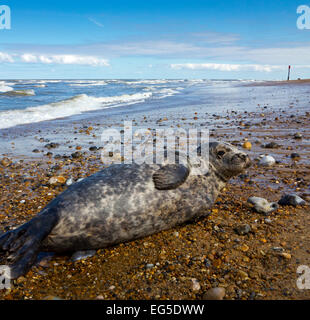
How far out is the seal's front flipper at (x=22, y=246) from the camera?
2.81 m

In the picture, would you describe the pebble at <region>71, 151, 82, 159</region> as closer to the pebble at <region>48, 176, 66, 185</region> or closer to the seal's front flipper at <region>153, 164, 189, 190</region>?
the pebble at <region>48, 176, 66, 185</region>

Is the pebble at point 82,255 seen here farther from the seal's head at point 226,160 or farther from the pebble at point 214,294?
the seal's head at point 226,160

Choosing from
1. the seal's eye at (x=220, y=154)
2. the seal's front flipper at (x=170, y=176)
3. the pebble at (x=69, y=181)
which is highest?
the seal's eye at (x=220, y=154)

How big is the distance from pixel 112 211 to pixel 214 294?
4.56ft

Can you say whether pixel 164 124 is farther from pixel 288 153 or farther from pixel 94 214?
pixel 94 214

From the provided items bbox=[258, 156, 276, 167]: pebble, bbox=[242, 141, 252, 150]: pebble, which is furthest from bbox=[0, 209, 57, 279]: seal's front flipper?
bbox=[242, 141, 252, 150]: pebble

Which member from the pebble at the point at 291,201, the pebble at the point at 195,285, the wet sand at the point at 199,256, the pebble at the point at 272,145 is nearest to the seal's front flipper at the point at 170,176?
the wet sand at the point at 199,256

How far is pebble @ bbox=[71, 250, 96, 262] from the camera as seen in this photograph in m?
3.15

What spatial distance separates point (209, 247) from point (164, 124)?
852 centimetres

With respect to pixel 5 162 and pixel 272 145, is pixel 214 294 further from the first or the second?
pixel 5 162

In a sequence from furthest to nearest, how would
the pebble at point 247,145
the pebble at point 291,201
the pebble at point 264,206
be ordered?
the pebble at point 247,145, the pebble at point 291,201, the pebble at point 264,206

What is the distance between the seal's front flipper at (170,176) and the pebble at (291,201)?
5.07 ft

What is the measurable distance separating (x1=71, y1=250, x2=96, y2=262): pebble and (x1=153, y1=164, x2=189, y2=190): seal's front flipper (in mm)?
1074
